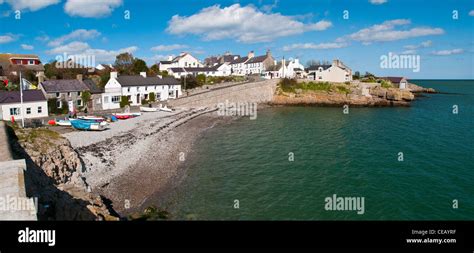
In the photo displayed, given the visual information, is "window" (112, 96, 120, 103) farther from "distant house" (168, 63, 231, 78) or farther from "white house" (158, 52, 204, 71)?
"white house" (158, 52, 204, 71)

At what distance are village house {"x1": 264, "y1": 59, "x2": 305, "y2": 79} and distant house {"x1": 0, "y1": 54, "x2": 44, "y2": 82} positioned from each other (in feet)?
177

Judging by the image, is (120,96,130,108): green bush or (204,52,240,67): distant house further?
(204,52,240,67): distant house

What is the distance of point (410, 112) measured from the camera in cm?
5684

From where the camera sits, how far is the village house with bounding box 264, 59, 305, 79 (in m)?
88.5

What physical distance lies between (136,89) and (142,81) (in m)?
2.10

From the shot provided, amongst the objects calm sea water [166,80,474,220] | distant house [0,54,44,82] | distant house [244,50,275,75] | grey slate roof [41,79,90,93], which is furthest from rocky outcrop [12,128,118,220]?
distant house [244,50,275,75]

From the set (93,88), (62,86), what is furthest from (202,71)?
(62,86)

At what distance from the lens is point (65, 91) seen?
42.2 metres

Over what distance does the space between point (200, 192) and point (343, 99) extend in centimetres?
5579

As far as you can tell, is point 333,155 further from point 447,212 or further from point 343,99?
point 343,99

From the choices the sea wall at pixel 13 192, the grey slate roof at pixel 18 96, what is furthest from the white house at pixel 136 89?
the sea wall at pixel 13 192

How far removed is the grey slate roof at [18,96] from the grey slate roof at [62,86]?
218 centimetres

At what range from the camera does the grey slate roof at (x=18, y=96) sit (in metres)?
34.8
